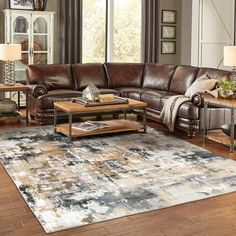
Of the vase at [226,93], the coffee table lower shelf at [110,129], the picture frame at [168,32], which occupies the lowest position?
the coffee table lower shelf at [110,129]

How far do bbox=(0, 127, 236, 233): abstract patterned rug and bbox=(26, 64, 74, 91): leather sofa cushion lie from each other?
148 cm

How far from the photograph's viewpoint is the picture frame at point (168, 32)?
9.12 m

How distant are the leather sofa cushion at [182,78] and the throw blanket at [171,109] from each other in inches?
32.7

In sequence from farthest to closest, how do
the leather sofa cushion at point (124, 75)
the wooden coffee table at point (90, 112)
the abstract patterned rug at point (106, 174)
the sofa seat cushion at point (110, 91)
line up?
the leather sofa cushion at point (124, 75)
the sofa seat cushion at point (110, 91)
the wooden coffee table at point (90, 112)
the abstract patterned rug at point (106, 174)

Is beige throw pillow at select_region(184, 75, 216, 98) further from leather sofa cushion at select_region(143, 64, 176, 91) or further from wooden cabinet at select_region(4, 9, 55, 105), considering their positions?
wooden cabinet at select_region(4, 9, 55, 105)

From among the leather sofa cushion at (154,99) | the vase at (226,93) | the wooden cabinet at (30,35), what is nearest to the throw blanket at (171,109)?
the leather sofa cushion at (154,99)

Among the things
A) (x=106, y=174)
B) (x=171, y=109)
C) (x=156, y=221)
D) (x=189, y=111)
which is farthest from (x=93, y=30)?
(x=156, y=221)

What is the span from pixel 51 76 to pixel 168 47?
3.42 m

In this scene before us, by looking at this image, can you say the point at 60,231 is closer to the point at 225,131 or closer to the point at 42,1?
the point at 225,131

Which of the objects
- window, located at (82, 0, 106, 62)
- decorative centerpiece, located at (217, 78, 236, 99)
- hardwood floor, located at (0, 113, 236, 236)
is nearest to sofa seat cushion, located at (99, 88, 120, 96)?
window, located at (82, 0, 106, 62)

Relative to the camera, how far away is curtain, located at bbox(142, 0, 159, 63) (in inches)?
340

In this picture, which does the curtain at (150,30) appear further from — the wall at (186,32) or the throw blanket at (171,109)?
the throw blanket at (171,109)

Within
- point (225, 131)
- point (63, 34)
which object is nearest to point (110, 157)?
point (225, 131)

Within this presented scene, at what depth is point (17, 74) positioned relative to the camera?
7.43 m
